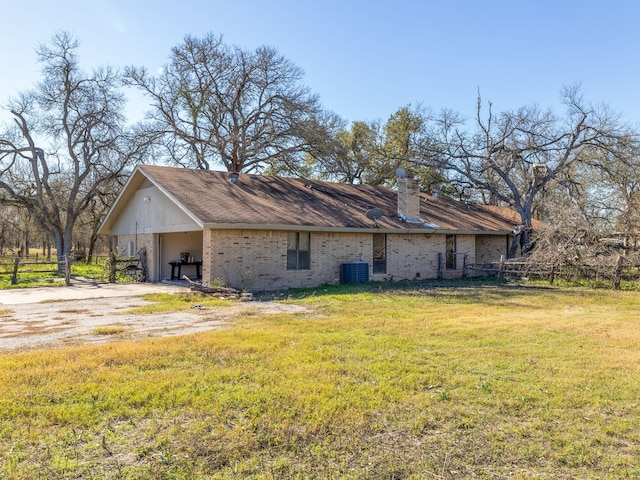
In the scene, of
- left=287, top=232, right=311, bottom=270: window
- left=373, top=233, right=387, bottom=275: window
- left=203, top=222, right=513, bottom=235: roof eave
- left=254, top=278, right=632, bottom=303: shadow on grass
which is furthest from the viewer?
left=373, top=233, right=387, bottom=275: window

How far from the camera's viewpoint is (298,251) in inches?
616

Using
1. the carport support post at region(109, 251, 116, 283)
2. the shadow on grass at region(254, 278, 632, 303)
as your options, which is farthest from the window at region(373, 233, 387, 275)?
the carport support post at region(109, 251, 116, 283)

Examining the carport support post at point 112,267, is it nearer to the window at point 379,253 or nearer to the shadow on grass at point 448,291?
the shadow on grass at point 448,291

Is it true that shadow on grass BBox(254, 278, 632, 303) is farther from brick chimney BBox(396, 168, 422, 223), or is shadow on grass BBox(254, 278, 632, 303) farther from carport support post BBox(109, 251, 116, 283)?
carport support post BBox(109, 251, 116, 283)

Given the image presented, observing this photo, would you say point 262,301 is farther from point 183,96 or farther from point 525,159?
point 183,96

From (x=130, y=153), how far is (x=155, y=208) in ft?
44.2

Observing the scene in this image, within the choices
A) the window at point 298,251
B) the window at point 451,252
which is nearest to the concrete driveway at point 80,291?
the window at point 298,251

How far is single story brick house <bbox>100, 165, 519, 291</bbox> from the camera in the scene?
14367 millimetres

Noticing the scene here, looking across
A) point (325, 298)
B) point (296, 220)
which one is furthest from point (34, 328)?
point (296, 220)

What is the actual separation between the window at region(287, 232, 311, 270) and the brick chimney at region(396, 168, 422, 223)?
5082mm

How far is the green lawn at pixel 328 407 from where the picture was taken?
10.6 ft

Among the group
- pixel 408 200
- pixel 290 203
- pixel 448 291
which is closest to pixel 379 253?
pixel 408 200

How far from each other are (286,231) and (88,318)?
7078mm

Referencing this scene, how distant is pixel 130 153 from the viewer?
94.9 ft
